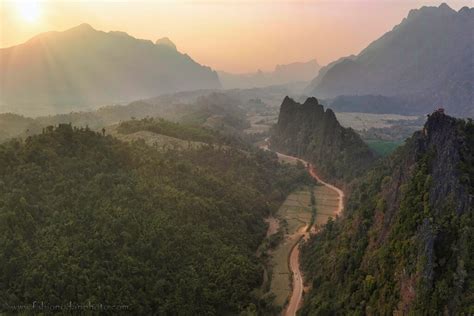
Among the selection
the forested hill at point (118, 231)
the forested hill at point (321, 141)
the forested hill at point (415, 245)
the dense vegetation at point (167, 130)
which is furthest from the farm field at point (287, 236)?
the dense vegetation at point (167, 130)

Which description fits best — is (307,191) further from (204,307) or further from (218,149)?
(204,307)

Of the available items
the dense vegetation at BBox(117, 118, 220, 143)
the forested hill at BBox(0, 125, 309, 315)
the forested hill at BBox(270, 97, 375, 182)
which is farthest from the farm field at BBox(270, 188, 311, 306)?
the dense vegetation at BBox(117, 118, 220, 143)

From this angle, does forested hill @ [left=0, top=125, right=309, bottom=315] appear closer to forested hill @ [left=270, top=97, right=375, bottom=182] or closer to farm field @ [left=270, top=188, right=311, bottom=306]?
farm field @ [left=270, top=188, right=311, bottom=306]

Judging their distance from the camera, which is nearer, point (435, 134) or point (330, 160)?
point (435, 134)

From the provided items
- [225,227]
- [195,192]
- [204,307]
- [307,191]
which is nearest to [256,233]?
[225,227]

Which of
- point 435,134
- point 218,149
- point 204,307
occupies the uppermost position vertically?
point 435,134

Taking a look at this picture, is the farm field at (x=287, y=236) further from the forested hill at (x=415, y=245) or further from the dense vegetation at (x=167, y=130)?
the dense vegetation at (x=167, y=130)
